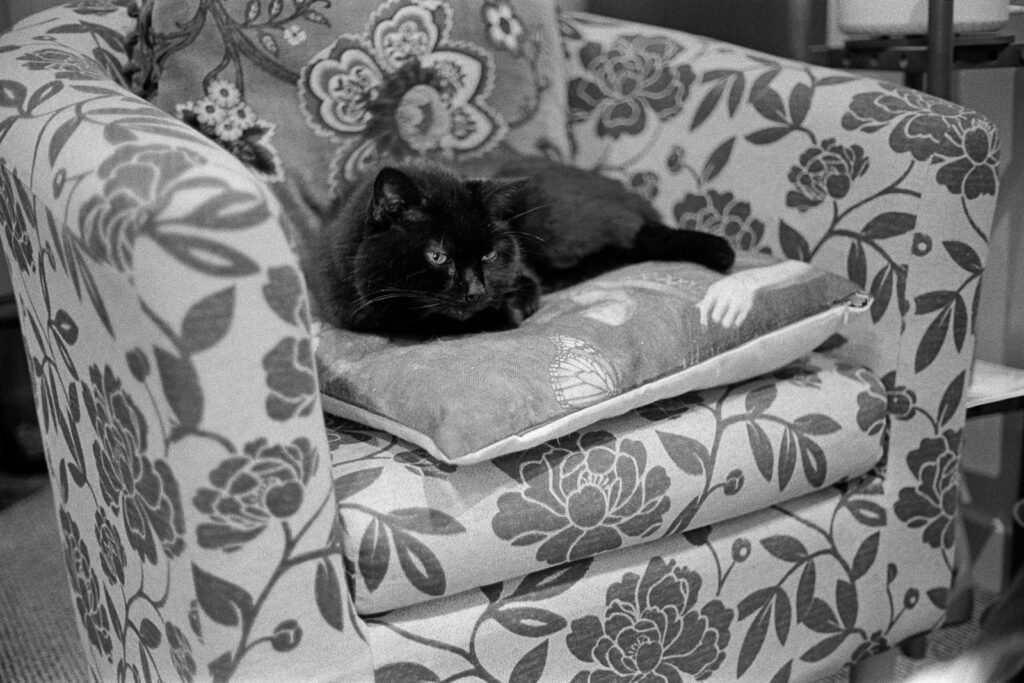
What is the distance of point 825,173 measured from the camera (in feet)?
4.06

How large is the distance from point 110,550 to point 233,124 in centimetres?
55

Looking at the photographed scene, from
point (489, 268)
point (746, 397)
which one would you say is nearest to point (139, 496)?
point (489, 268)

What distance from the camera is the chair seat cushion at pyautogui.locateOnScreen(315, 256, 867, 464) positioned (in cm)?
94

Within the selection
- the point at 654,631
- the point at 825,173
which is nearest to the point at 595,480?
the point at 654,631

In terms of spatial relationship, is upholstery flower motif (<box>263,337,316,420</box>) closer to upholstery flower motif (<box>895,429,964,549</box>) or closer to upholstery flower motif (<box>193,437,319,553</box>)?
upholstery flower motif (<box>193,437,319,553</box>)

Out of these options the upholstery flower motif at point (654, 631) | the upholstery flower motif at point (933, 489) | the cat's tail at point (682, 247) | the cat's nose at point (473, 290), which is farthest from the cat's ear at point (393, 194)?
the upholstery flower motif at point (933, 489)

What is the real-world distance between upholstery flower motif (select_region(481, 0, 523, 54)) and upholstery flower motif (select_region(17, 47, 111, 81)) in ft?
1.68

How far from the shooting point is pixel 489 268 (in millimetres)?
1123

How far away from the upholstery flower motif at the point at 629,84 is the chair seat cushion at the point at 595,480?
487 mm

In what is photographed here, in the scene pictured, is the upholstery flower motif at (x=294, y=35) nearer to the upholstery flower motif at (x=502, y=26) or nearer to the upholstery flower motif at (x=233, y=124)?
the upholstery flower motif at (x=233, y=124)

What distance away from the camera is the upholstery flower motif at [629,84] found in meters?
1.46

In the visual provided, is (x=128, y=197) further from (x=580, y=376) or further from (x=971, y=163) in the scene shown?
(x=971, y=163)

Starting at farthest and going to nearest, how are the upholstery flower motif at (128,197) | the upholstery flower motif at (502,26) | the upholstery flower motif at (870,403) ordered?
1. the upholstery flower motif at (502,26)
2. the upholstery flower motif at (870,403)
3. the upholstery flower motif at (128,197)

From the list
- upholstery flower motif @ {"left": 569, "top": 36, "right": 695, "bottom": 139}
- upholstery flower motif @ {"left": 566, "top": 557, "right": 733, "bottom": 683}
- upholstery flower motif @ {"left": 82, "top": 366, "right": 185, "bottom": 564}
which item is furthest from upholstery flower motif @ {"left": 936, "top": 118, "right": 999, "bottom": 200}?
upholstery flower motif @ {"left": 82, "top": 366, "right": 185, "bottom": 564}
